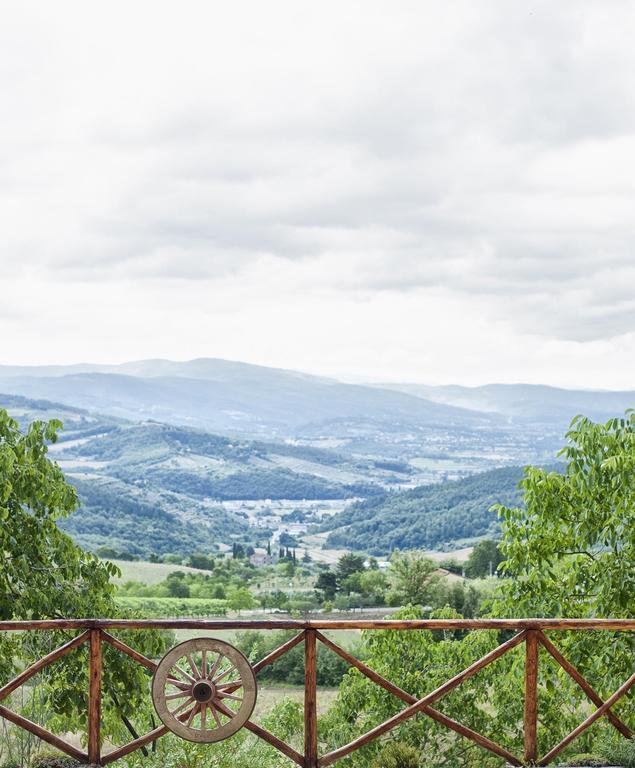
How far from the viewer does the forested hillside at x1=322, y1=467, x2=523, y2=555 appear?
4247 inches

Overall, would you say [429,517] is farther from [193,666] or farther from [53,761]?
[193,666]

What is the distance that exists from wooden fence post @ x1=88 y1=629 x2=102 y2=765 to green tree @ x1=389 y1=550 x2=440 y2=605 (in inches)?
1096

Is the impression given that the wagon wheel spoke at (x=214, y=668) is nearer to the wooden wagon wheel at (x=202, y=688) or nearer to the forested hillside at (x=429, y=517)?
the wooden wagon wheel at (x=202, y=688)

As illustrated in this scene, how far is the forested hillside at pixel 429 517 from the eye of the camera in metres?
108

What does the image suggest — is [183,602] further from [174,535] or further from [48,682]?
[174,535]

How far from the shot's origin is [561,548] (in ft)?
25.0

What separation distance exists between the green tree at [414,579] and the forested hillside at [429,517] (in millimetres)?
68151

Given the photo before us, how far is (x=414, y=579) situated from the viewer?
33.0 metres

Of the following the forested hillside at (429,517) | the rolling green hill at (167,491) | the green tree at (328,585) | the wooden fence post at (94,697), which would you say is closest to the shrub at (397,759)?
the wooden fence post at (94,697)

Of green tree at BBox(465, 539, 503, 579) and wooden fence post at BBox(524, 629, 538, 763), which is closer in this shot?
wooden fence post at BBox(524, 629, 538, 763)

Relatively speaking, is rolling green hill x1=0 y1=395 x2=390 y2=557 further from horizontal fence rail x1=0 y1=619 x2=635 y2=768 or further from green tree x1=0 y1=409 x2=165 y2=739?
horizontal fence rail x1=0 y1=619 x2=635 y2=768

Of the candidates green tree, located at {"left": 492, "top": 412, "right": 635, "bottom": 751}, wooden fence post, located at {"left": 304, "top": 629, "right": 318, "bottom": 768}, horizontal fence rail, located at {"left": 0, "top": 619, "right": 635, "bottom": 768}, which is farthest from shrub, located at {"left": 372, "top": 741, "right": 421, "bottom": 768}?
green tree, located at {"left": 492, "top": 412, "right": 635, "bottom": 751}

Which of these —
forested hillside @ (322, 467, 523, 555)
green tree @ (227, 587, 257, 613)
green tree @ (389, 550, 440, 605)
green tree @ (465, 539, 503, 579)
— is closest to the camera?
green tree @ (389, 550, 440, 605)

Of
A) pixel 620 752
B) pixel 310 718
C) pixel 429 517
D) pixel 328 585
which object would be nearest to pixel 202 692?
pixel 310 718
